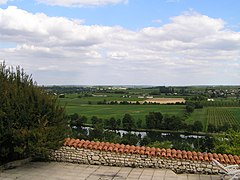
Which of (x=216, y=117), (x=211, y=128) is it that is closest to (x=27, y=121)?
(x=211, y=128)

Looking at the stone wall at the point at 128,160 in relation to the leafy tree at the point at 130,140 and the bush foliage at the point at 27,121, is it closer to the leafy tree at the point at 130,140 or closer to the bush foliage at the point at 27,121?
Result: the bush foliage at the point at 27,121

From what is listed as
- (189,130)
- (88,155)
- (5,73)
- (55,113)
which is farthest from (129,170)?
(189,130)

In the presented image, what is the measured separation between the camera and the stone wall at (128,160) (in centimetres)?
775

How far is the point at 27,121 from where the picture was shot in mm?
8148

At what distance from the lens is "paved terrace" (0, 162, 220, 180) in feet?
24.0

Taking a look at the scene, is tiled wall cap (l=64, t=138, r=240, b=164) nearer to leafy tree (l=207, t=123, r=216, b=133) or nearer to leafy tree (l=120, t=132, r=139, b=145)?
leafy tree (l=120, t=132, r=139, b=145)

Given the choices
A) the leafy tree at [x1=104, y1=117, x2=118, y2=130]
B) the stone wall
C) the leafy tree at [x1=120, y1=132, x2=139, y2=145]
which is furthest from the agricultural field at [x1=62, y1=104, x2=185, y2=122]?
the stone wall

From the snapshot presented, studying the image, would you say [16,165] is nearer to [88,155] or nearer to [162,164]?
[88,155]

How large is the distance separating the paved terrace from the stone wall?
17 centimetres

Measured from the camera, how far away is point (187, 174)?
7707 mm

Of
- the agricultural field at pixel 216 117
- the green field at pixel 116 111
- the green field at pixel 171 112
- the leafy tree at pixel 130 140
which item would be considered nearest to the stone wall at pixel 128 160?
the leafy tree at pixel 130 140

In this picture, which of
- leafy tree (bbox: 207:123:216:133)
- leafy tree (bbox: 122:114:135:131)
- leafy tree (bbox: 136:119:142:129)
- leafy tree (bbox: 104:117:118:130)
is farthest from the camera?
leafy tree (bbox: 122:114:135:131)

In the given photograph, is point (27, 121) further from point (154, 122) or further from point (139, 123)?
point (139, 123)

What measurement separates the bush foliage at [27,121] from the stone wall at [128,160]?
559 millimetres
